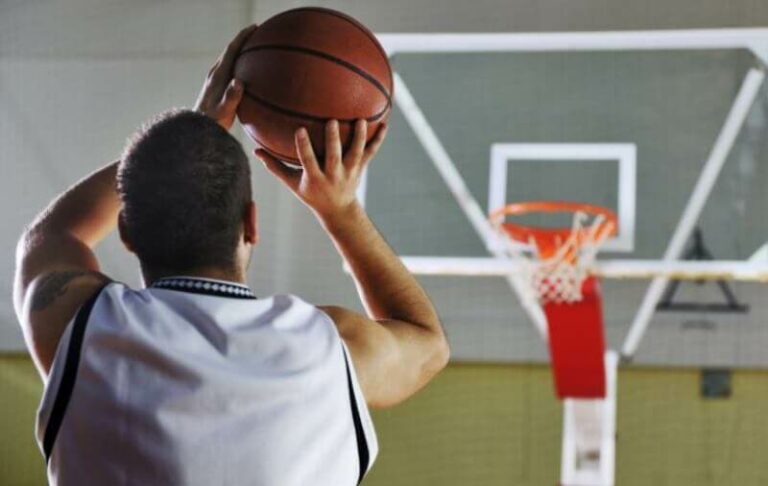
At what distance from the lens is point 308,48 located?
176 cm

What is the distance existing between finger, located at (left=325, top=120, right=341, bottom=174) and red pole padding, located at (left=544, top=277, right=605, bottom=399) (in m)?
3.36

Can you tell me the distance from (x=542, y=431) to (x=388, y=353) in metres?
5.73

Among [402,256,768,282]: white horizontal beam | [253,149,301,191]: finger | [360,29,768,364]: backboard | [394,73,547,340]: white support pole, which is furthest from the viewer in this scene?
[360,29,768,364]: backboard

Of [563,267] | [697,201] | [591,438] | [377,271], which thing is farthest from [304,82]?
[591,438]

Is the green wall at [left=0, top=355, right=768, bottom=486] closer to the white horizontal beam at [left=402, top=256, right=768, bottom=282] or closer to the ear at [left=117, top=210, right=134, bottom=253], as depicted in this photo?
the white horizontal beam at [left=402, top=256, right=768, bottom=282]

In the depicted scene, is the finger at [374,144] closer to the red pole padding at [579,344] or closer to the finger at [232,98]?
the finger at [232,98]

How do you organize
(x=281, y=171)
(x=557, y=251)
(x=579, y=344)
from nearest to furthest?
(x=281, y=171), (x=579, y=344), (x=557, y=251)

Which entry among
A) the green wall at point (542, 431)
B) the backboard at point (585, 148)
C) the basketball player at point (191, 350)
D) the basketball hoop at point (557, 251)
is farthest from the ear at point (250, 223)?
the green wall at point (542, 431)

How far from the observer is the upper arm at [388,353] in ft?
4.28

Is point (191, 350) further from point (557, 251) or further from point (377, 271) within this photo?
point (557, 251)

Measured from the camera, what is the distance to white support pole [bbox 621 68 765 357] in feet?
18.5

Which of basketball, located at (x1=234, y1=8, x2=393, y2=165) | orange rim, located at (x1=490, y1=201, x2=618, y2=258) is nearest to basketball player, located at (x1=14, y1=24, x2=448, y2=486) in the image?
basketball, located at (x1=234, y1=8, x2=393, y2=165)

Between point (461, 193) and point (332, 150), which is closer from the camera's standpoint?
point (332, 150)

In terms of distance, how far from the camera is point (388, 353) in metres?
1.34
